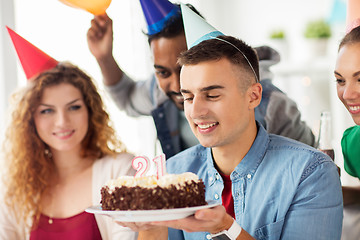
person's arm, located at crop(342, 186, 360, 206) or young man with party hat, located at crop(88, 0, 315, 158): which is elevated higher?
young man with party hat, located at crop(88, 0, 315, 158)

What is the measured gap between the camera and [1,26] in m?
2.98

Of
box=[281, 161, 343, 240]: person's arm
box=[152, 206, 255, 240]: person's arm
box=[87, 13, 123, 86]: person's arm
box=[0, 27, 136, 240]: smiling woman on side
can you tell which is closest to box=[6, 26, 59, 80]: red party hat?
box=[0, 27, 136, 240]: smiling woman on side

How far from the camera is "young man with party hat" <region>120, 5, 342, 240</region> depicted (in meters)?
1.42

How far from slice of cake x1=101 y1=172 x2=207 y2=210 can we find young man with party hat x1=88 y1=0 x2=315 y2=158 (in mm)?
630

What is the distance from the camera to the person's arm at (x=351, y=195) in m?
1.78

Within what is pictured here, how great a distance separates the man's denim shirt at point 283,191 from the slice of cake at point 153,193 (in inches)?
10.9

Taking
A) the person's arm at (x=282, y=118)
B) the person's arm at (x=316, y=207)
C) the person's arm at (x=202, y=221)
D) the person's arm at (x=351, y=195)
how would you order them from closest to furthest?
the person's arm at (x=202, y=221) < the person's arm at (x=316, y=207) < the person's arm at (x=351, y=195) < the person's arm at (x=282, y=118)

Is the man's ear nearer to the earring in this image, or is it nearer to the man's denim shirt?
the man's denim shirt

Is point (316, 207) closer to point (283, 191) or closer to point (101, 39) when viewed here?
point (283, 191)

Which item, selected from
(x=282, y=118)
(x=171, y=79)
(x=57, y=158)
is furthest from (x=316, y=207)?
(x=57, y=158)

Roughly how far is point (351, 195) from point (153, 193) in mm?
917

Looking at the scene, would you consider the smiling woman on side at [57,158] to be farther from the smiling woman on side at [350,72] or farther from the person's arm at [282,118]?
the smiling woman on side at [350,72]

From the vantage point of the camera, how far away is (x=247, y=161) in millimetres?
1585

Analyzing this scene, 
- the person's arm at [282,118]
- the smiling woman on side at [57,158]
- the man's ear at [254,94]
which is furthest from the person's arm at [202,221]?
the person's arm at [282,118]
